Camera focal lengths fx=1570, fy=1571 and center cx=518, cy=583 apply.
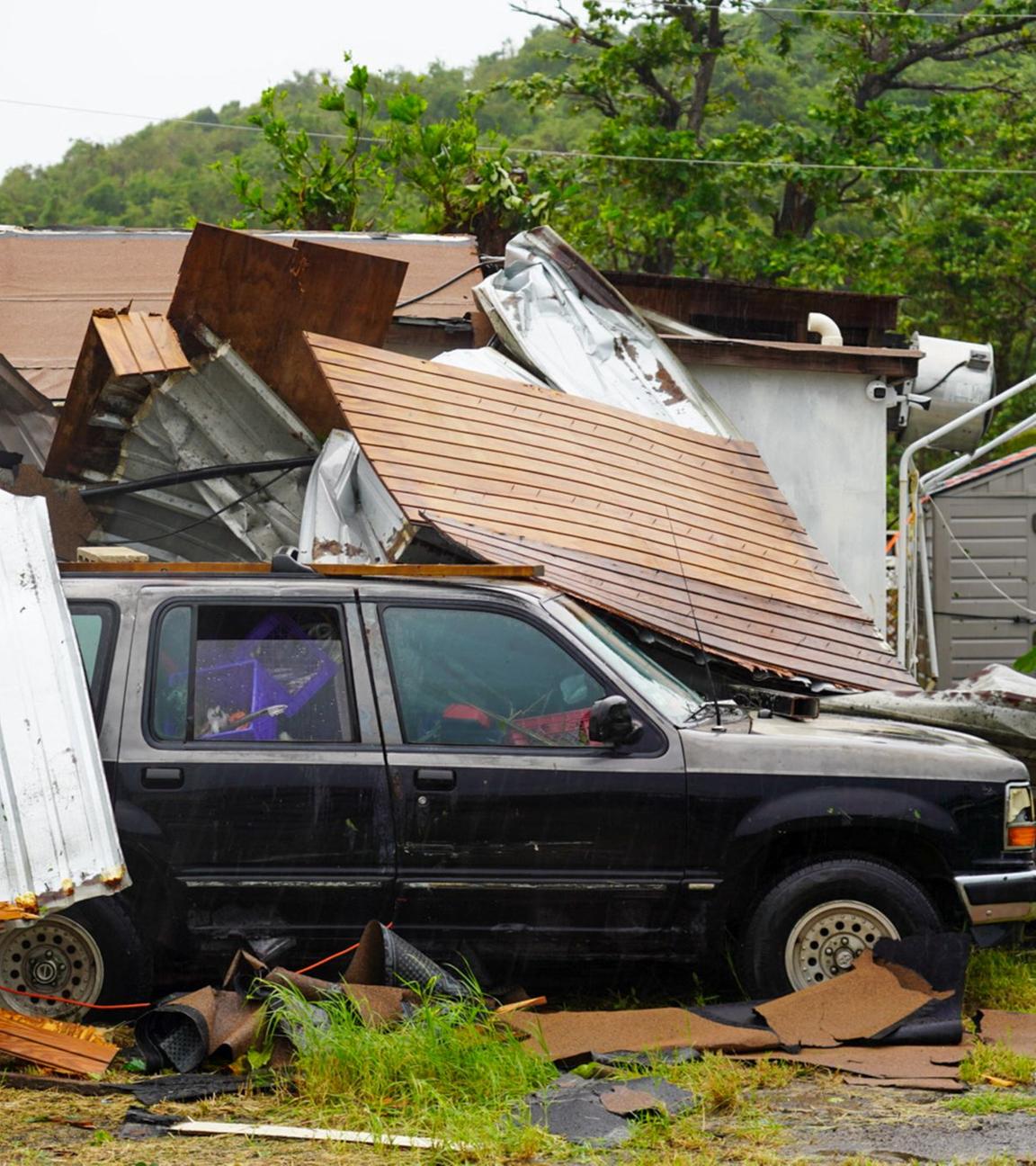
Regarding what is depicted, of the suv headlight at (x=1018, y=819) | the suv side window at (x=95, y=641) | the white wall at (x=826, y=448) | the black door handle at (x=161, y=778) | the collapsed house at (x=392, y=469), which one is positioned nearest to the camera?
the black door handle at (x=161, y=778)

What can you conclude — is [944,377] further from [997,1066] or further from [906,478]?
[997,1066]

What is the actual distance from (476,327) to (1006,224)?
61.7 ft

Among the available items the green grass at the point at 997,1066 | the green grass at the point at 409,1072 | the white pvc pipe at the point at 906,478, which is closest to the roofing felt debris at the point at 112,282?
the white pvc pipe at the point at 906,478

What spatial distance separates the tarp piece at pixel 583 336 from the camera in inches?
414

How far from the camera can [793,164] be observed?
2320 cm

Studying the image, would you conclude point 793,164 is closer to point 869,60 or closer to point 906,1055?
point 869,60

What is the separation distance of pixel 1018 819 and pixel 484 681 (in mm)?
2083

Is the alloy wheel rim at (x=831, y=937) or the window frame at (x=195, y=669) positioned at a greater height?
the window frame at (x=195, y=669)

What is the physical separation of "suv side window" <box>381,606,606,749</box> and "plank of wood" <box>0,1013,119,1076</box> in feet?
5.02

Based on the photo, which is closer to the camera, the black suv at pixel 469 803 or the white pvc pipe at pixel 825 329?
the black suv at pixel 469 803

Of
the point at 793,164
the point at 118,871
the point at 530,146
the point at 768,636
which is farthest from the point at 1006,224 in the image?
the point at 118,871

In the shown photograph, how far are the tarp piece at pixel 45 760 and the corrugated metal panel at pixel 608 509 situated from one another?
2.34m

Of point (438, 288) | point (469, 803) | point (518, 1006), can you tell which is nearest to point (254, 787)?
point (469, 803)

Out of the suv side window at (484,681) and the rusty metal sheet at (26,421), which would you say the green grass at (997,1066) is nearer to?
the suv side window at (484,681)
